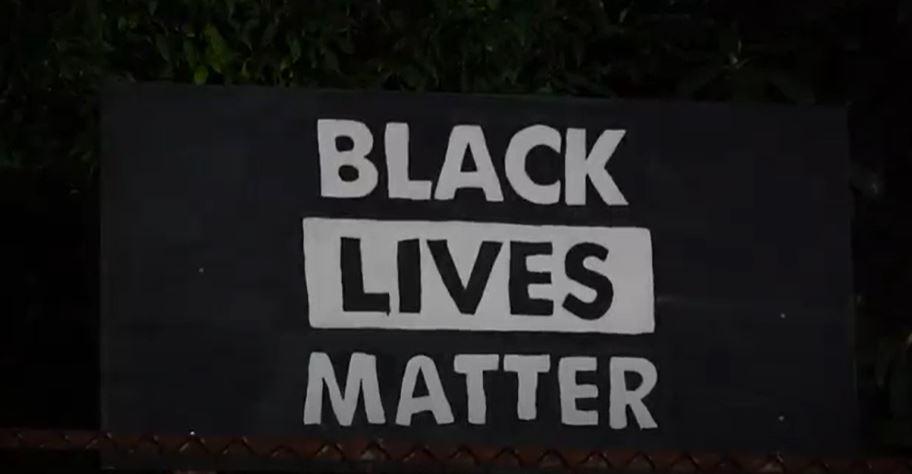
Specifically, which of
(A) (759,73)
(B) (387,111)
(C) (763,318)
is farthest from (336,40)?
(C) (763,318)

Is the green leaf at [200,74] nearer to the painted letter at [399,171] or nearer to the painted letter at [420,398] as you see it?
the painted letter at [399,171]

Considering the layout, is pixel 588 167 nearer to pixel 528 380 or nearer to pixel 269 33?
pixel 528 380

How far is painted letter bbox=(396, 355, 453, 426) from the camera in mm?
1969

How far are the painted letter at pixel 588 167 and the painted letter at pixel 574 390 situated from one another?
22 cm

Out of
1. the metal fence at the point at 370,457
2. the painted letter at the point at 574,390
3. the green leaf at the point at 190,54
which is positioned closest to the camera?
the metal fence at the point at 370,457

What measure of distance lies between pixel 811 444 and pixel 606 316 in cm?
34

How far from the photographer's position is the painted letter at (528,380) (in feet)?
6.51

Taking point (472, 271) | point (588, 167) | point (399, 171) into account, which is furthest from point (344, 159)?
point (588, 167)

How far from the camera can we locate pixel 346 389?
6.45ft

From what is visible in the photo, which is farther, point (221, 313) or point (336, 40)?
point (336, 40)

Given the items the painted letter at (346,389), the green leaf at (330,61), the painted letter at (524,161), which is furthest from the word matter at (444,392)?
the green leaf at (330,61)

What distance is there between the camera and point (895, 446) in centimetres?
271

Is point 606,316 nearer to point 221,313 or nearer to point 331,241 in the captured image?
point 331,241

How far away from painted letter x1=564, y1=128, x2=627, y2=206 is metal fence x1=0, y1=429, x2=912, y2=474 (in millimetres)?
363
